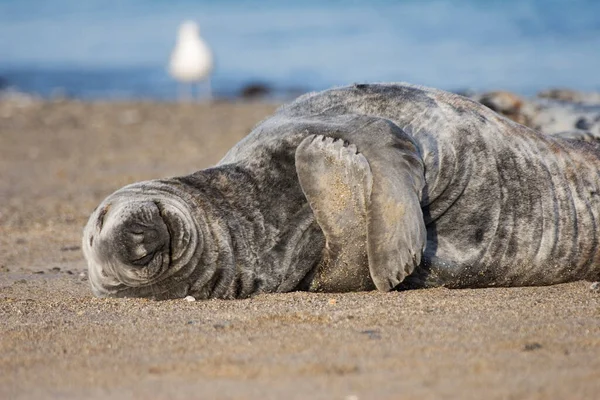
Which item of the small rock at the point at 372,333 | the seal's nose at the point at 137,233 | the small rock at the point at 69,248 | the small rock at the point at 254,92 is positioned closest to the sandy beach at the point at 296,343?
the small rock at the point at 372,333

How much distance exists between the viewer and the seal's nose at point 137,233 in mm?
4371

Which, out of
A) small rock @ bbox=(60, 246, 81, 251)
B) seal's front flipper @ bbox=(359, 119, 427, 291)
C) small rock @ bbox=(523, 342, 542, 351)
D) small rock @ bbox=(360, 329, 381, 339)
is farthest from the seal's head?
small rock @ bbox=(60, 246, 81, 251)

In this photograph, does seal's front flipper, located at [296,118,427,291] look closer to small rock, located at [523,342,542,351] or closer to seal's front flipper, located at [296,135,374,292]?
seal's front flipper, located at [296,135,374,292]

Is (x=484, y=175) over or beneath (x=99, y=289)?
over

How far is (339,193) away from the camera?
180 inches

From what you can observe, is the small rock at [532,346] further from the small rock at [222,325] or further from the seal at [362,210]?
the small rock at [222,325]

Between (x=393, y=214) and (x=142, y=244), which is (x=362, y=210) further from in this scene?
(x=142, y=244)

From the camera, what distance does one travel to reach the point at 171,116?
58.6 feet

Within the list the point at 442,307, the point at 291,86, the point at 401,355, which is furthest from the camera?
the point at 291,86

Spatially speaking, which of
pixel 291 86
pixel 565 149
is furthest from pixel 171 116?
pixel 565 149

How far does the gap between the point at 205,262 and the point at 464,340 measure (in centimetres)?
141

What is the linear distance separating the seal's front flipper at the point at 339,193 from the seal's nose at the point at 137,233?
66 centimetres

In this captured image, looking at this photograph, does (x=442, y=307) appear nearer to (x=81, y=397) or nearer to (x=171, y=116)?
(x=81, y=397)

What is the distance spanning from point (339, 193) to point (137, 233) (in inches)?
34.5
